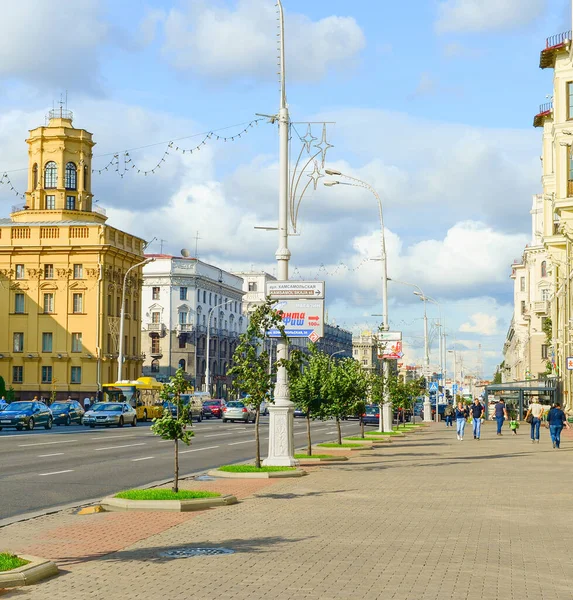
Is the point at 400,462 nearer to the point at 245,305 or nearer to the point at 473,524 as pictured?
the point at 473,524

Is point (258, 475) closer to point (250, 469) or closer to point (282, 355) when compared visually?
point (250, 469)

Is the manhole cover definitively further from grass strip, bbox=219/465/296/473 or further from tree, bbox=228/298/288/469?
tree, bbox=228/298/288/469

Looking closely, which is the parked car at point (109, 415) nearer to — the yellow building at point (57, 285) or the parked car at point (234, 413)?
the parked car at point (234, 413)

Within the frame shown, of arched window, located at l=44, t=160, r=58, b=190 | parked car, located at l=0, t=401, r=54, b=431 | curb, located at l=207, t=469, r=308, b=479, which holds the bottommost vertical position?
curb, located at l=207, t=469, r=308, b=479

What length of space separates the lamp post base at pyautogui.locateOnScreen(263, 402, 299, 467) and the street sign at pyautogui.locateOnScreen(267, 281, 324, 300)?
2569 mm

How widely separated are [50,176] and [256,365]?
70.4 m

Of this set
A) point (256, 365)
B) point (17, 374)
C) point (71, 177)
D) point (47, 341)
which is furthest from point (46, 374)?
point (256, 365)

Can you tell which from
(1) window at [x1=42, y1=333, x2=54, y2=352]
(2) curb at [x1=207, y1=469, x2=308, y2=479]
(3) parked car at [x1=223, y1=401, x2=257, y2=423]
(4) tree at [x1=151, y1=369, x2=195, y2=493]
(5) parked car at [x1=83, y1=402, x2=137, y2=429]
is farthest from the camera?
(1) window at [x1=42, y1=333, x2=54, y2=352]

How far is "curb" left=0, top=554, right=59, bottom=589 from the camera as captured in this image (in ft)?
30.7

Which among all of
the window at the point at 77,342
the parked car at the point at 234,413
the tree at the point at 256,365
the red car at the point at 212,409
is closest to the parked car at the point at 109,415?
the parked car at the point at 234,413

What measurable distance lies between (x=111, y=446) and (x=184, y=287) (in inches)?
3580

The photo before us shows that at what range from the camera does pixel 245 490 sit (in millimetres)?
18672

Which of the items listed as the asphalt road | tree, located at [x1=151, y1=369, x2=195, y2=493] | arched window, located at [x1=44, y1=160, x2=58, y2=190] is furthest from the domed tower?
tree, located at [x1=151, y1=369, x2=195, y2=493]

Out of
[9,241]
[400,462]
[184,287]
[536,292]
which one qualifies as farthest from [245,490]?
[184,287]
